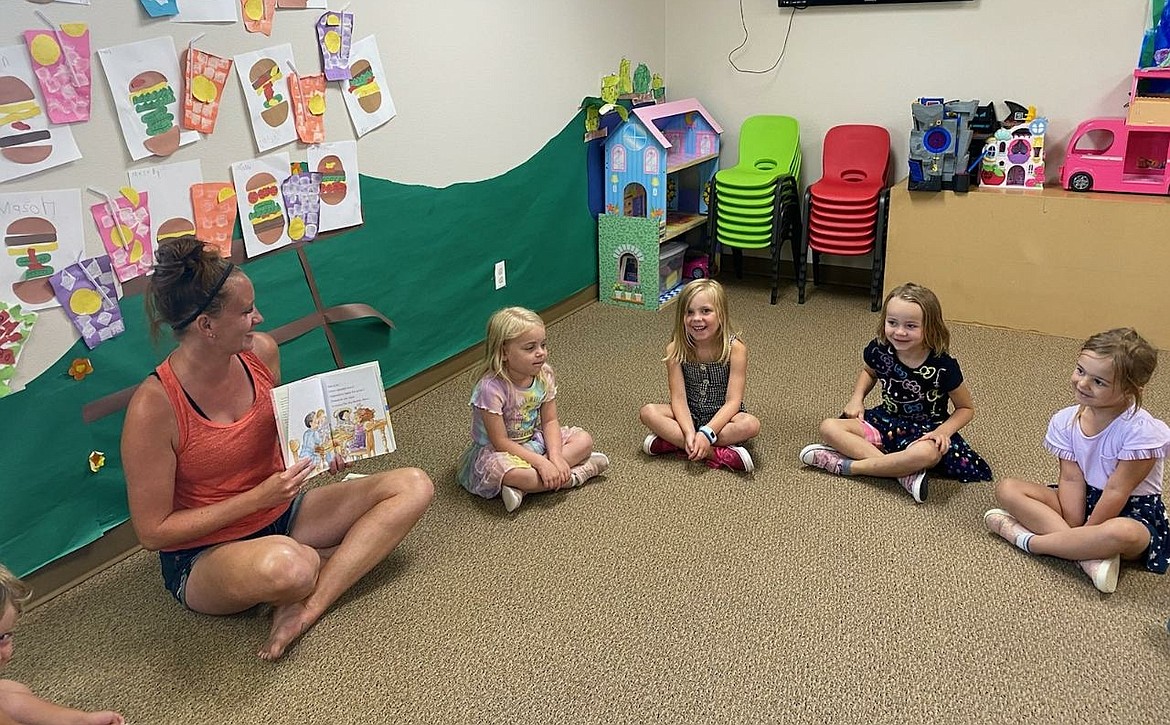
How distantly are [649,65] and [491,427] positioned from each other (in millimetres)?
2572

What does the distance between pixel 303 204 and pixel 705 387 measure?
1.32 m

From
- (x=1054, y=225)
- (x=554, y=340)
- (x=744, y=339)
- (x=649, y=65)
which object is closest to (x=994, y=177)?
(x=1054, y=225)

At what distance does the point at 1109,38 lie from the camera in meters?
3.43

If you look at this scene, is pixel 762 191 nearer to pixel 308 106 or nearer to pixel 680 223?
pixel 680 223

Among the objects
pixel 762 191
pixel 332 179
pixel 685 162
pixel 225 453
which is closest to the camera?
pixel 225 453

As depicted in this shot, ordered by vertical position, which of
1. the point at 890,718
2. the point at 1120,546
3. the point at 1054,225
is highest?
the point at 1054,225

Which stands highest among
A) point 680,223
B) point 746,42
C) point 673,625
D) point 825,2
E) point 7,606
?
point 825,2

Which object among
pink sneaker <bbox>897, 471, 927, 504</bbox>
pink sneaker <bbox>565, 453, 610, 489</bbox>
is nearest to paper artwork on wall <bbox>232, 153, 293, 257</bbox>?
pink sneaker <bbox>565, 453, 610, 489</bbox>

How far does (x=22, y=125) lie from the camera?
189 centimetres

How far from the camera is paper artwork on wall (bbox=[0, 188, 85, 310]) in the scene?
1.91 m

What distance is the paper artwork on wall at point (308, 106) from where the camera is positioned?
2521mm

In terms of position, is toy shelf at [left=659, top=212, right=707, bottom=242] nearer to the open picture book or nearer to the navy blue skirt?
the navy blue skirt

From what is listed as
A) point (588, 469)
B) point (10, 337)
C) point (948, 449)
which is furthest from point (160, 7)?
point (948, 449)

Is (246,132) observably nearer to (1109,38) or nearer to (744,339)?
(744,339)
